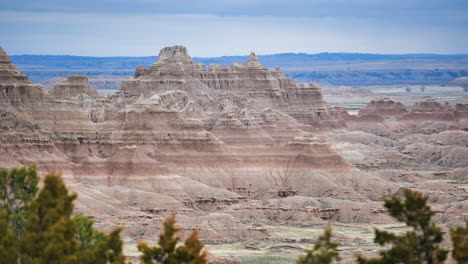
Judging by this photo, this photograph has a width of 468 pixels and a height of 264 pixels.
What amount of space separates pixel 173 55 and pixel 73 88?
16308 mm

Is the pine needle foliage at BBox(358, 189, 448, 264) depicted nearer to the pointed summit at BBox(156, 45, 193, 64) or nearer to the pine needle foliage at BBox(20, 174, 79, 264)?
the pine needle foliage at BBox(20, 174, 79, 264)

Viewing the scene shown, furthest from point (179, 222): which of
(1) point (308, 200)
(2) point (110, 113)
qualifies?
(2) point (110, 113)

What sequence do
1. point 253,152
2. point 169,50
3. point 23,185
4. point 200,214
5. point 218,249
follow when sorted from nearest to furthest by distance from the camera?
point 23,185 < point 218,249 < point 200,214 < point 253,152 < point 169,50

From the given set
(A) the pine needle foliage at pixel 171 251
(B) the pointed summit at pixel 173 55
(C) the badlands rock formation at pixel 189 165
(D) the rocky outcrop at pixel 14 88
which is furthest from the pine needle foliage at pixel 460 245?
(B) the pointed summit at pixel 173 55

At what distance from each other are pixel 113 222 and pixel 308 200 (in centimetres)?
2723

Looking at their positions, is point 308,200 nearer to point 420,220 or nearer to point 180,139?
point 180,139

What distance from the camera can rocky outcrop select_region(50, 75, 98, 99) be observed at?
190m

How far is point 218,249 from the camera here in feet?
366

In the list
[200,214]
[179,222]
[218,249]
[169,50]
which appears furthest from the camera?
[169,50]

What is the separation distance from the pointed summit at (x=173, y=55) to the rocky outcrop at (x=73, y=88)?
11694mm

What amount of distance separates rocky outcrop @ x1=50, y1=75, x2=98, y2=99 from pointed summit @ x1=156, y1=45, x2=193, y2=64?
1169 cm

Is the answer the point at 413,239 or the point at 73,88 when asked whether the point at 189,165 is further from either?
the point at 413,239

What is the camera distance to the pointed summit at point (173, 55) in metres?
196

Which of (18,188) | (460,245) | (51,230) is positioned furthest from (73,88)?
(460,245)
